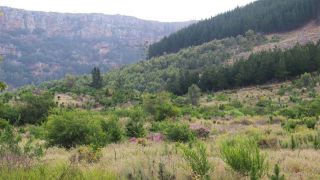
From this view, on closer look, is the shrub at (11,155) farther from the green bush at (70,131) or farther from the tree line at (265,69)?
the tree line at (265,69)

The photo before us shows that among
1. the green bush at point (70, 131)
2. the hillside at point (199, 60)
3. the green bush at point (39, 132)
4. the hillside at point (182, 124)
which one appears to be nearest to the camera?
the hillside at point (182, 124)

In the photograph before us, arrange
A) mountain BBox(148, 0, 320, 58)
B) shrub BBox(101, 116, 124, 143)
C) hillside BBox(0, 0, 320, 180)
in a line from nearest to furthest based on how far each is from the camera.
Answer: hillside BBox(0, 0, 320, 180) → shrub BBox(101, 116, 124, 143) → mountain BBox(148, 0, 320, 58)

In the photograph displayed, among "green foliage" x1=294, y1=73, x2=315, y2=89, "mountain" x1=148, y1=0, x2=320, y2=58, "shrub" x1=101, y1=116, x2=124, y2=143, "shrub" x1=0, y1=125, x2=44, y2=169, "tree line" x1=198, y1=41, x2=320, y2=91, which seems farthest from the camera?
"mountain" x1=148, y1=0, x2=320, y2=58

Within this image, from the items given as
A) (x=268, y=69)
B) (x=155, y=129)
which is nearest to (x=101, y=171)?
(x=155, y=129)

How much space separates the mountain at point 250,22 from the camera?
119m

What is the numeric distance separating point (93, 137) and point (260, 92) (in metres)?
43.8

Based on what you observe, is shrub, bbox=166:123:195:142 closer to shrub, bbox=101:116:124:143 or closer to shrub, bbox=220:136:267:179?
shrub, bbox=101:116:124:143

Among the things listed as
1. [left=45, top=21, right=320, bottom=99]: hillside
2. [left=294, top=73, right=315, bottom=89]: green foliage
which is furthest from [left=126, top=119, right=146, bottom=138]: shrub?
[left=45, top=21, right=320, bottom=99]: hillside

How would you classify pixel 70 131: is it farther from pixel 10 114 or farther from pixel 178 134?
pixel 10 114

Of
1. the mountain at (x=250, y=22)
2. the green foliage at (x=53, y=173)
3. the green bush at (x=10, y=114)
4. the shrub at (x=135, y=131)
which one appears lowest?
the green bush at (x=10, y=114)

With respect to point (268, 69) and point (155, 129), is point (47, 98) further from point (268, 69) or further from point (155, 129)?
point (268, 69)

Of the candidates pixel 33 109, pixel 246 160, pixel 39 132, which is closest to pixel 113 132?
Answer: pixel 39 132

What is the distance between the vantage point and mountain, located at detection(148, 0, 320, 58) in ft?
392

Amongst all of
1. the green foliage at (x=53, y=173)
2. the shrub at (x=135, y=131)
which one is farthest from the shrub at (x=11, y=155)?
the shrub at (x=135, y=131)
